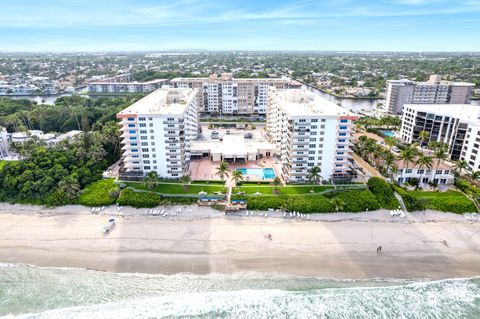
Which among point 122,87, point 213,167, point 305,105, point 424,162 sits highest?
point 305,105

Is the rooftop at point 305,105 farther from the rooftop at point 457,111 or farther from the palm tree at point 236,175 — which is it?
the rooftop at point 457,111

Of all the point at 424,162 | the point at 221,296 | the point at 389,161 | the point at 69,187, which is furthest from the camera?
the point at 389,161

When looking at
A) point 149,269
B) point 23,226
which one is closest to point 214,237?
point 149,269

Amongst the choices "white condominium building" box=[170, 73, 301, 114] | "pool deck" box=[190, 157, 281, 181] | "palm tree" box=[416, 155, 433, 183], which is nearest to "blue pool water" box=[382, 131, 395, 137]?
"palm tree" box=[416, 155, 433, 183]

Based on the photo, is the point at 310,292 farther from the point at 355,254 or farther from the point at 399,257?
the point at 399,257

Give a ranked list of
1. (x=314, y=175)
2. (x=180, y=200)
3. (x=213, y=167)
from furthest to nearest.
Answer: (x=213, y=167) < (x=314, y=175) < (x=180, y=200)

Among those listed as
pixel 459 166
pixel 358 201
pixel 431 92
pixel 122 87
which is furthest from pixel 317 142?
pixel 122 87

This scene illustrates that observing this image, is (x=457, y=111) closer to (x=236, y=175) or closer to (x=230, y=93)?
(x=236, y=175)
